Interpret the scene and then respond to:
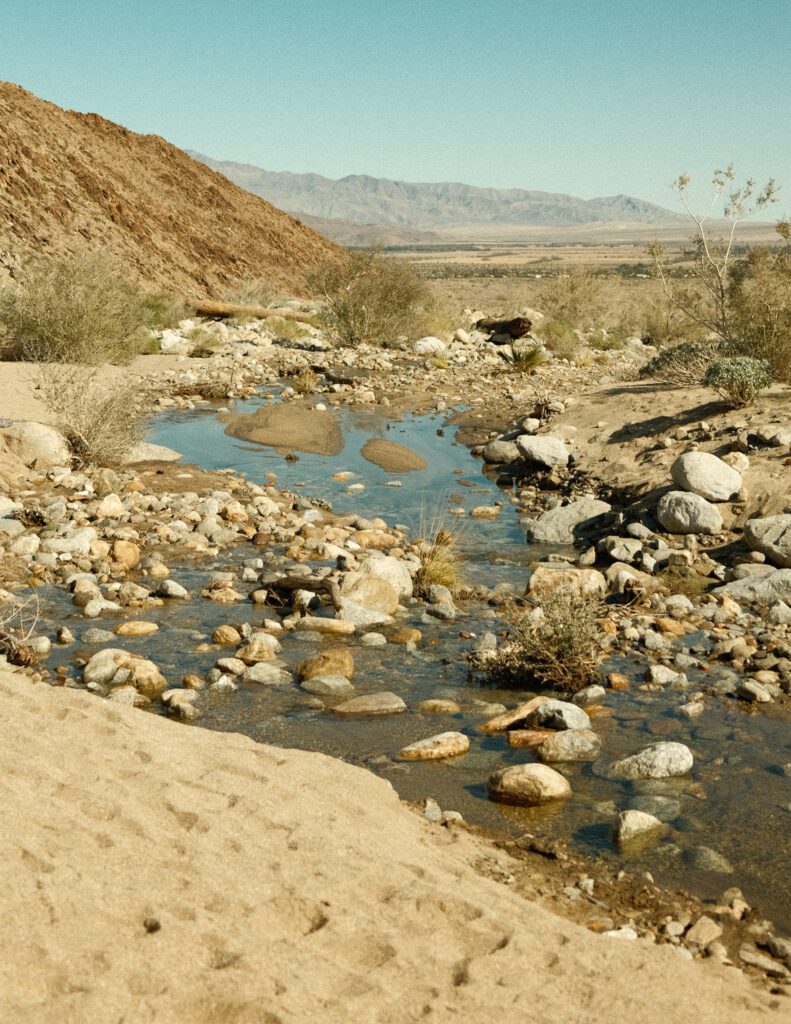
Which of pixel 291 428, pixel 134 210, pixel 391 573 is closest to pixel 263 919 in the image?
pixel 391 573

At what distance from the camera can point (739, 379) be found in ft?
38.1

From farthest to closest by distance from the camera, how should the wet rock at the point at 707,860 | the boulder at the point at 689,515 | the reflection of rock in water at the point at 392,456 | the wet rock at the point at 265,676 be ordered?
the reflection of rock in water at the point at 392,456 → the boulder at the point at 689,515 → the wet rock at the point at 265,676 → the wet rock at the point at 707,860

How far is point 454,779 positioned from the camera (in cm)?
503

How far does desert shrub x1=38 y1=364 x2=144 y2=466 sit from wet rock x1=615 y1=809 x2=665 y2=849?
763cm

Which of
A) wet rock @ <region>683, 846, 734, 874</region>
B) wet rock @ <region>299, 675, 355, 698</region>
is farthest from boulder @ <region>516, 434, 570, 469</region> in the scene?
wet rock @ <region>683, 846, 734, 874</region>

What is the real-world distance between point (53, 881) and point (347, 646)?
12.5 feet

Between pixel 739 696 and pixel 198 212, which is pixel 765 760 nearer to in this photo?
pixel 739 696

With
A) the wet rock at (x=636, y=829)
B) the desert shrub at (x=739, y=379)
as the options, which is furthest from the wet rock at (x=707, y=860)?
the desert shrub at (x=739, y=379)

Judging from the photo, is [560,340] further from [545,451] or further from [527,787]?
[527,787]

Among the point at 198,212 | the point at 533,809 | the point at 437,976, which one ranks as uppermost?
the point at 198,212

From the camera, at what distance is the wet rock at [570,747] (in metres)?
5.31

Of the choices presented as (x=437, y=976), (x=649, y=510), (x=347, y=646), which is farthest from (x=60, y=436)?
(x=437, y=976)

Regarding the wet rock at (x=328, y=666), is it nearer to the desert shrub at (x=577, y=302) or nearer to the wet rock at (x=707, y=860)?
the wet rock at (x=707, y=860)

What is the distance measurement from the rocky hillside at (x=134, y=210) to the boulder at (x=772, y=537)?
21.9 meters
